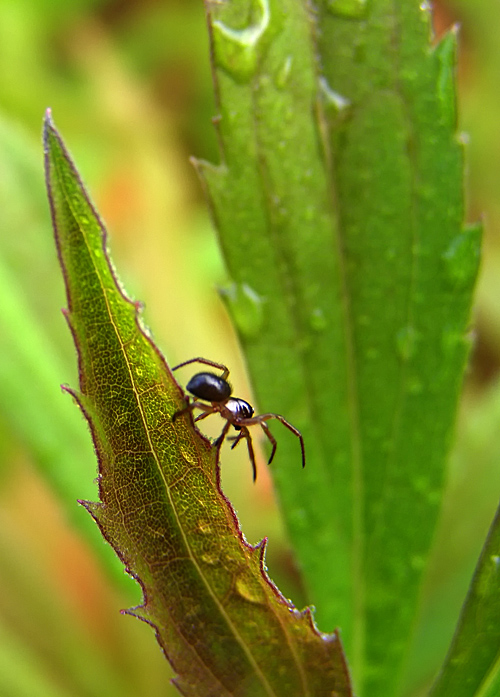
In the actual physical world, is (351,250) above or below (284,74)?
below

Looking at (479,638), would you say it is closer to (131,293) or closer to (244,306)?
(244,306)

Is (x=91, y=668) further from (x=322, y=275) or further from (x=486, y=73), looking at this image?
(x=486, y=73)

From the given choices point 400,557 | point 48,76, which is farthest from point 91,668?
point 48,76

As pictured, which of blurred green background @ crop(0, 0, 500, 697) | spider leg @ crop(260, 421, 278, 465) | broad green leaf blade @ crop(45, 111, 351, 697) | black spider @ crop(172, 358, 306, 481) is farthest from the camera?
blurred green background @ crop(0, 0, 500, 697)

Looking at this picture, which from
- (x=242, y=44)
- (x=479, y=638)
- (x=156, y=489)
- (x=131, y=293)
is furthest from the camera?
(x=131, y=293)

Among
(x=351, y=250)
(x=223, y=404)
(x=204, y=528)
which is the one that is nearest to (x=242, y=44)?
(x=351, y=250)

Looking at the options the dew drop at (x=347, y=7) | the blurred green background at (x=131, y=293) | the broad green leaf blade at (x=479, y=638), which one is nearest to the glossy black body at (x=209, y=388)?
the blurred green background at (x=131, y=293)

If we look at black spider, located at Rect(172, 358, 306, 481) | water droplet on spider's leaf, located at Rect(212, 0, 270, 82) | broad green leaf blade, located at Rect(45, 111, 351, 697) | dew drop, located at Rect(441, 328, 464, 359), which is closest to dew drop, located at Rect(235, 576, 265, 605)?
broad green leaf blade, located at Rect(45, 111, 351, 697)

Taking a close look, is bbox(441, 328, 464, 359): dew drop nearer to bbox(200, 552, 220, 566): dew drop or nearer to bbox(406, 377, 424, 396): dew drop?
bbox(406, 377, 424, 396): dew drop
